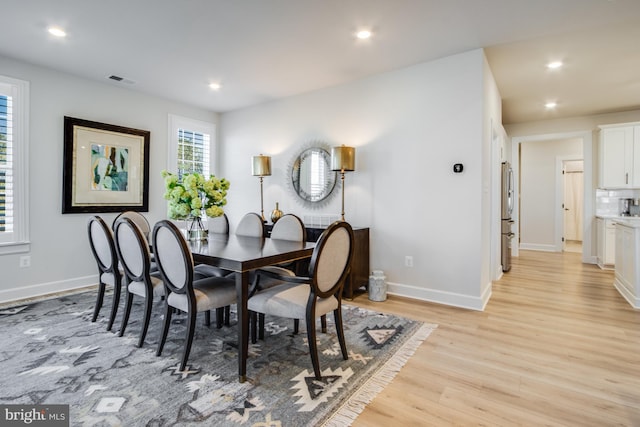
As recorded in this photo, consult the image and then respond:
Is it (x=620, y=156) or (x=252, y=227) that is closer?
(x=252, y=227)

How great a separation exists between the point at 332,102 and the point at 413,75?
108 centimetres

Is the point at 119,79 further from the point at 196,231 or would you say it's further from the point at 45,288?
the point at 45,288

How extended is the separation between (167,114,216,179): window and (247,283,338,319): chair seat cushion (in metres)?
3.58

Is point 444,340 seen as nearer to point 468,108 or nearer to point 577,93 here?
point 468,108

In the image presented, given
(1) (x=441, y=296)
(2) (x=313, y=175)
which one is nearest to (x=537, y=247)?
(1) (x=441, y=296)

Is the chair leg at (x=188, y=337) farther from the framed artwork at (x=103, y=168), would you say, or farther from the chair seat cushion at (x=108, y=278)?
the framed artwork at (x=103, y=168)

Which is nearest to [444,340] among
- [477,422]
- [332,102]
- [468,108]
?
[477,422]

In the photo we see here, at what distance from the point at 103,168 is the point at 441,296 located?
438 centimetres

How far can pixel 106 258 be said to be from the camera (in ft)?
9.17

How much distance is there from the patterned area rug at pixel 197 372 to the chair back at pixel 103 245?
0.51 m

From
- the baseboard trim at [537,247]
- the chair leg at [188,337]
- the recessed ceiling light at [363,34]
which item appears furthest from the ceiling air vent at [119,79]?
the baseboard trim at [537,247]

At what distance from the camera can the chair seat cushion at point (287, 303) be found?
1997 mm

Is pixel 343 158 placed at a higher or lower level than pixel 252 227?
higher

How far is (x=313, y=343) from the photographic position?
76.2 inches
